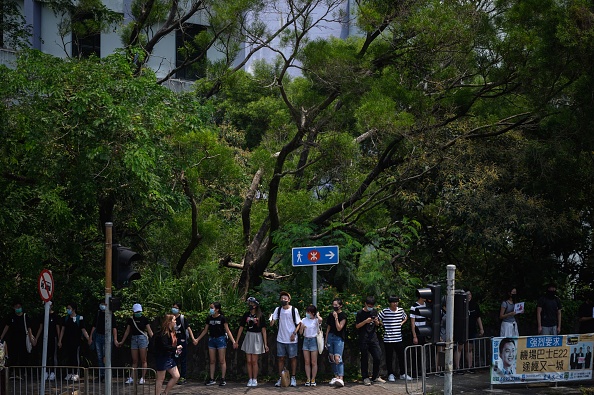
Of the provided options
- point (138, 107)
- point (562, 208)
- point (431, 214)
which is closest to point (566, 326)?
point (562, 208)

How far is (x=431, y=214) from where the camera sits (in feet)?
63.0

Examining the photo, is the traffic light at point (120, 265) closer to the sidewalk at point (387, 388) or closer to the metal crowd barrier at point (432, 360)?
the sidewalk at point (387, 388)

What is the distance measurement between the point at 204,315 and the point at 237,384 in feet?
5.20

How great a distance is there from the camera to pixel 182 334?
49.4ft

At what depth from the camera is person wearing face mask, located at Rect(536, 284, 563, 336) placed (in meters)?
17.0

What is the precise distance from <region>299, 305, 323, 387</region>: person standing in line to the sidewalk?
30 centimetres

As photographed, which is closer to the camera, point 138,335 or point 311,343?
point 311,343

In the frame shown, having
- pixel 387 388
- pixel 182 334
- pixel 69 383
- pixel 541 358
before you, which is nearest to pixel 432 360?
pixel 387 388

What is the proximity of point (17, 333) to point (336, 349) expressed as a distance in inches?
279

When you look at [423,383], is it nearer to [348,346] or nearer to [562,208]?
[348,346]

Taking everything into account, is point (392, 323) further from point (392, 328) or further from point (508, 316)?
point (508, 316)

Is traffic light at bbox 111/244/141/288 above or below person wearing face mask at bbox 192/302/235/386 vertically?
above

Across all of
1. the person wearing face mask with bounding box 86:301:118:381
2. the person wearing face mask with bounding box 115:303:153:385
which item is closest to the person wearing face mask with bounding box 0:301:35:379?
the person wearing face mask with bounding box 86:301:118:381

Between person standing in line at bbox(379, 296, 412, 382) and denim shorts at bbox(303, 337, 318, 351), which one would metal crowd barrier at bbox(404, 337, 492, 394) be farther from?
denim shorts at bbox(303, 337, 318, 351)
